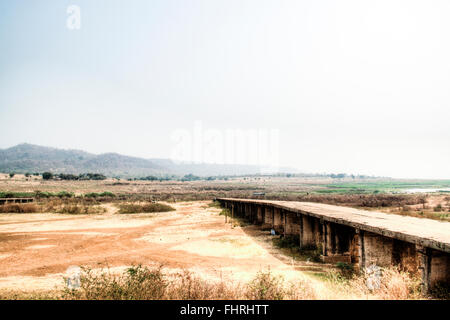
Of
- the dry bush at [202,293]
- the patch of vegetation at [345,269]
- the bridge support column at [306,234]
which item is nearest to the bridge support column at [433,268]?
the patch of vegetation at [345,269]

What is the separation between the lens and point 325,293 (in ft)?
22.9

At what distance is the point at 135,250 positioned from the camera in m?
15.8

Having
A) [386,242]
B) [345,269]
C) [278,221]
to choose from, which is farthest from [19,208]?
[386,242]

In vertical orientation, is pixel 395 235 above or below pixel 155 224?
above

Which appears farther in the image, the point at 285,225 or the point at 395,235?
the point at 285,225

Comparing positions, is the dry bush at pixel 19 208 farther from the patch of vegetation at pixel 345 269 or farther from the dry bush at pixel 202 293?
the dry bush at pixel 202 293

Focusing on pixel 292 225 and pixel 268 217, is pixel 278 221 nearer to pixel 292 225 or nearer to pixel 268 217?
pixel 268 217

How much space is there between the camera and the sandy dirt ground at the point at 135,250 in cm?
1164

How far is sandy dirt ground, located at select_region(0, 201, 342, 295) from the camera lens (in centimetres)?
1164

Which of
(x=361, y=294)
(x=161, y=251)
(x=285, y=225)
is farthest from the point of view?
(x=285, y=225)
